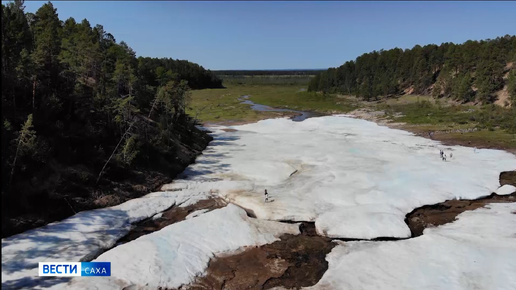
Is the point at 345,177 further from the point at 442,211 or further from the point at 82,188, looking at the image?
the point at 82,188

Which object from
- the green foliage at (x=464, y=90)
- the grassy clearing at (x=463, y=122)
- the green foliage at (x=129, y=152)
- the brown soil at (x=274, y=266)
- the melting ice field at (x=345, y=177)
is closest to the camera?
the brown soil at (x=274, y=266)

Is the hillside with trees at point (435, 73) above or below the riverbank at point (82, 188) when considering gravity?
above

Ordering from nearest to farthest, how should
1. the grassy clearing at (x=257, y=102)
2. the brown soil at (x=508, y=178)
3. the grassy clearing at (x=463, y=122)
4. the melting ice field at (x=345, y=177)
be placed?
the melting ice field at (x=345, y=177) → the brown soil at (x=508, y=178) → the grassy clearing at (x=463, y=122) → the grassy clearing at (x=257, y=102)

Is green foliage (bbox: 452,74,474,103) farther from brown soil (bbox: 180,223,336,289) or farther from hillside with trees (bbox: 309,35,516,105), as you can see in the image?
brown soil (bbox: 180,223,336,289)

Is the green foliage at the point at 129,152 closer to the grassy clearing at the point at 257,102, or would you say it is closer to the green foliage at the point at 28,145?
the green foliage at the point at 28,145

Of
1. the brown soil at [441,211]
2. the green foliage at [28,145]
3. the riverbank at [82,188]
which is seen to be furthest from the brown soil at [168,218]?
the brown soil at [441,211]

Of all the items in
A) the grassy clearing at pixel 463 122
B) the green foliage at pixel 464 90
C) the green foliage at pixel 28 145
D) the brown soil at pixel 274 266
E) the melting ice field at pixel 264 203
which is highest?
the green foliage at pixel 464 90

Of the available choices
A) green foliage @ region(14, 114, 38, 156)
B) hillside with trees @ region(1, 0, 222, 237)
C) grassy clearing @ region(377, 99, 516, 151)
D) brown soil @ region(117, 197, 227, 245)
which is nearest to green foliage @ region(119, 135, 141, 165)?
hillside with trees @ region(1, 0, 222, 237)

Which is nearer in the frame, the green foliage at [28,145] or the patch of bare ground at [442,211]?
the green foliage at [28,145]
